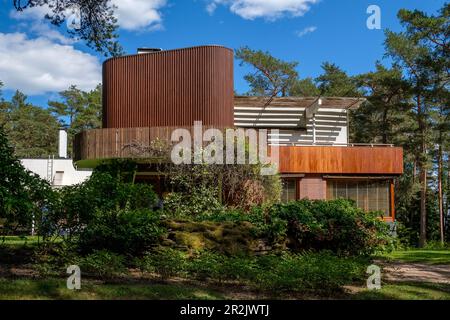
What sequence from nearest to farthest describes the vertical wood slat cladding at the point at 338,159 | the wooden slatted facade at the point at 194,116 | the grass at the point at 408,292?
the grass at the point at 408,292 → the wooden slatted facade at the point at 194,116 → the vertical wood slat cladding at the point at 338,159

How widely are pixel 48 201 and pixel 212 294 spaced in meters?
4.27

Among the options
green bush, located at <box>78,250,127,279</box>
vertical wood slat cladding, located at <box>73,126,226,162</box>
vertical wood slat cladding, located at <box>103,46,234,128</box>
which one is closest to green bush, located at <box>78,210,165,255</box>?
green bush, located at <box>78,250,127,279</box>

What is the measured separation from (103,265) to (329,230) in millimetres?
4711

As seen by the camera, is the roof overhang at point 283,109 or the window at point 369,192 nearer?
Result: the window at point 369,192

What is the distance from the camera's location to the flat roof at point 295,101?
24078 millimetres

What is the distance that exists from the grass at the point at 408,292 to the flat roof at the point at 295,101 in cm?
1578

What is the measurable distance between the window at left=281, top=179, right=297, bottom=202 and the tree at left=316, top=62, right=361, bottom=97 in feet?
52.9

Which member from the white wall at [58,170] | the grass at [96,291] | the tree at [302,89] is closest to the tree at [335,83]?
the tree at [302,89]

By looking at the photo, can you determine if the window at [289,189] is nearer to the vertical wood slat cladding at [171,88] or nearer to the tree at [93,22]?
the vertical wood slat cladding at [171,88]

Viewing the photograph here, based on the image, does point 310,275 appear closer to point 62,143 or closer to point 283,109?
point 283,109

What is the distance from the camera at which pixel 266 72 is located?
38.5 meters

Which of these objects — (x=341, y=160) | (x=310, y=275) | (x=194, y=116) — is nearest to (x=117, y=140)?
(x=194, y=116)

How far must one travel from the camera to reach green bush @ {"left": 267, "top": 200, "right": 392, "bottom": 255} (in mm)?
10617
